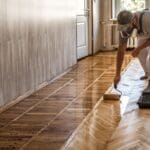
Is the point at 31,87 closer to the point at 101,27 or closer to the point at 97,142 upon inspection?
the point at 97,142

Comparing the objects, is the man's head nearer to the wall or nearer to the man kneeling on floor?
the man kneeling on floor

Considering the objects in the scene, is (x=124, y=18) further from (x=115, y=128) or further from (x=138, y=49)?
(x=115, y=128)

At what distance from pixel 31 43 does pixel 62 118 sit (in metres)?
1.18

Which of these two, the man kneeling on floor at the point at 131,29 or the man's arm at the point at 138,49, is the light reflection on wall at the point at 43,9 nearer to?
the man kneeling on floor at the point at 131,29

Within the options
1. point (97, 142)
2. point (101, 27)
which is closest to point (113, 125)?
point (97, 142)

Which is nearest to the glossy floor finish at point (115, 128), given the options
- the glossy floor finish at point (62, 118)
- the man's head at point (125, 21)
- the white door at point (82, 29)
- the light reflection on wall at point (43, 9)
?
the glossy floor finish at point (62, 118)

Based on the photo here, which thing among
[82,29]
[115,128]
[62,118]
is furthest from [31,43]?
[82,29]

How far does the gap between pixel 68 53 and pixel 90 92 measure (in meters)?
1.57

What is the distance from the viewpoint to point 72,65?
5.66 metres

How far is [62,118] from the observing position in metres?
2.99

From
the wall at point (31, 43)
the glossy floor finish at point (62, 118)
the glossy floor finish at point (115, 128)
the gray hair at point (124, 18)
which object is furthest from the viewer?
the wall at point (31, 43)

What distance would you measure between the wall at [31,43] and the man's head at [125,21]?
37.4 inches

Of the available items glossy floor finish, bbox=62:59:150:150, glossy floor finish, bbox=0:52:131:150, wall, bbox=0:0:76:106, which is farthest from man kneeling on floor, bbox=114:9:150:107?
wall, bbox=0:0:76:106

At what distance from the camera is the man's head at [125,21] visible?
3006 millimetres
